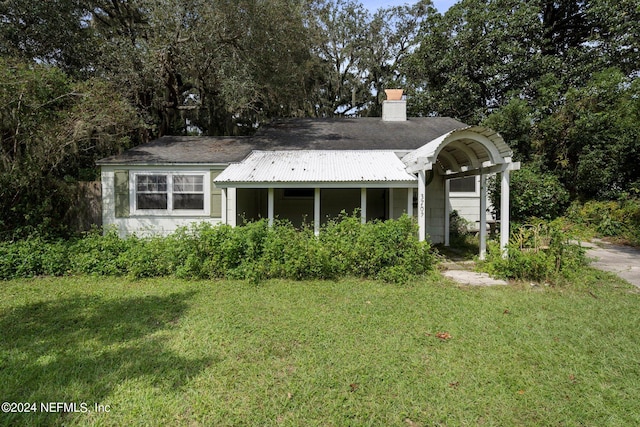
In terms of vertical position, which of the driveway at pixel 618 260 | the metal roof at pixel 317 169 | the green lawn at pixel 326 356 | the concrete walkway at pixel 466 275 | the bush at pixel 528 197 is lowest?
the green lawn at pixel 326 356

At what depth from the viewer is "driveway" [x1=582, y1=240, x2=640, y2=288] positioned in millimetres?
7035

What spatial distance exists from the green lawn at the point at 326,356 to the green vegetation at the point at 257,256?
72cm

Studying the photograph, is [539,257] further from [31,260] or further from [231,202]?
[31,260]

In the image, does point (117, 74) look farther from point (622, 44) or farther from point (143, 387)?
point (622, 44)

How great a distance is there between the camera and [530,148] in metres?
15.5

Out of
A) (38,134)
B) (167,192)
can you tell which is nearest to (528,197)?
(167,192)

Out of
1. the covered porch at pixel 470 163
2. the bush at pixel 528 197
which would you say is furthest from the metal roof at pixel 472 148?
the bush at pixel 528 197

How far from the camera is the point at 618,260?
332 inches

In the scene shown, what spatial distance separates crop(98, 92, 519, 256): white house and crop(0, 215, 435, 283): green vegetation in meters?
0.99

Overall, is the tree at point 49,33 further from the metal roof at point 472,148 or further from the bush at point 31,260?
the metal roof at point 472,148

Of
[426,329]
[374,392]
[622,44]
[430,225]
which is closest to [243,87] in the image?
[430,225]

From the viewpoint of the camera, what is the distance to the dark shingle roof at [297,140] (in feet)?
35.1

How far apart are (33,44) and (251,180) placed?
466 inches

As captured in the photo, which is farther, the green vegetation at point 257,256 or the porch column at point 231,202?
the porch column at point 231,202
